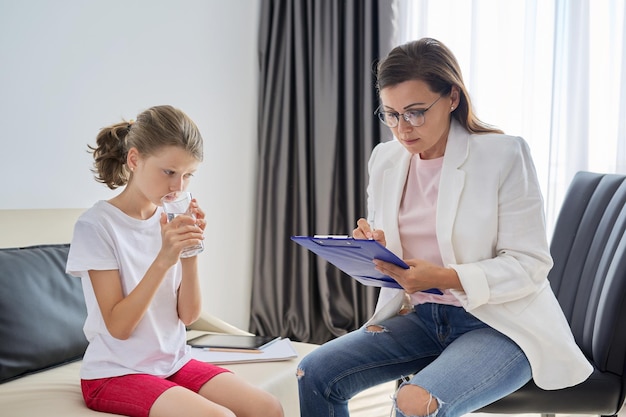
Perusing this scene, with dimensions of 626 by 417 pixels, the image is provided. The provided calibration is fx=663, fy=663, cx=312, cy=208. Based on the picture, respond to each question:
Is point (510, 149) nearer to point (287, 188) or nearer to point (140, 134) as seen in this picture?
point (140, 134)

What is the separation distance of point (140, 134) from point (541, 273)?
0.97 metres

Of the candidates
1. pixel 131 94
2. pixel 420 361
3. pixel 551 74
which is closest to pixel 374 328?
pixel 420 361

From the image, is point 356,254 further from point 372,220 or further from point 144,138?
point 144,138

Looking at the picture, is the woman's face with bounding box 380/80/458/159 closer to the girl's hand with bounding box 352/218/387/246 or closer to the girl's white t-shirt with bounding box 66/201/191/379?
the girl's hand with bounding box 352/218/387/246

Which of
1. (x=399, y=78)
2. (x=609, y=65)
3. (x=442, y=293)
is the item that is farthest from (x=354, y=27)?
(x=442, y=293)

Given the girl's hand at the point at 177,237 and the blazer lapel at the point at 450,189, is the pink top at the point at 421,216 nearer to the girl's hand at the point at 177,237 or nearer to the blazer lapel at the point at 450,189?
the blazer lapel at the point at 450,189

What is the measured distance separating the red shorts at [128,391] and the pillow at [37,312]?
303mm

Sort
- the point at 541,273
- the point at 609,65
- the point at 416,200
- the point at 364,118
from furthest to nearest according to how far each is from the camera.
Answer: the point at 364,118 → the point at 609,65 → the point at 416,200 → the point at 541,273

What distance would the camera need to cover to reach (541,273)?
4.84ft

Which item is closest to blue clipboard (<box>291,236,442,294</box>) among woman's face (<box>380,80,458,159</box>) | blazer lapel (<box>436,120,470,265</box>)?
blazer lapel (<box>436,120,470,265</box>)

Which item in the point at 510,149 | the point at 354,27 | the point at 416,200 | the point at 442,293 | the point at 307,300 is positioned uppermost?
the point at 354,27

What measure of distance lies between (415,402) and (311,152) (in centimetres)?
227

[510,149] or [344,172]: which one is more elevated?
[510,149]

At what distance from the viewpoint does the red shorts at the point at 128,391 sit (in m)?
1.41
